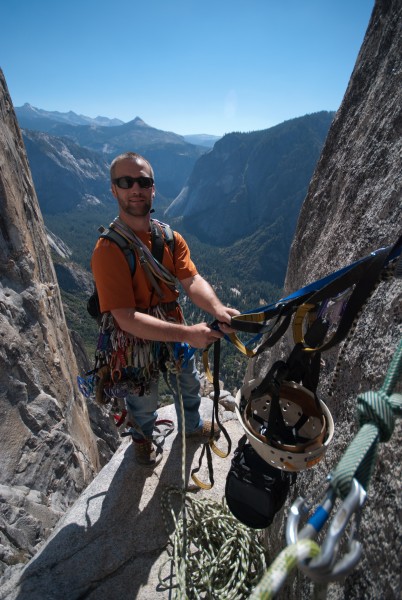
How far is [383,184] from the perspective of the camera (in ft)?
7.48

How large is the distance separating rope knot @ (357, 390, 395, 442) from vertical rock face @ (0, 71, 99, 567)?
4221mm

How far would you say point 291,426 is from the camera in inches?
76.5

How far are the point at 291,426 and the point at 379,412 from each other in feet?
3.26

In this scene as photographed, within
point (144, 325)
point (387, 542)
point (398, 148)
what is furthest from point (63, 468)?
point (398, 148)

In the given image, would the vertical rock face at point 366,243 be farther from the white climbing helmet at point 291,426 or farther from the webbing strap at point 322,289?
the webbing strap at point 322,289

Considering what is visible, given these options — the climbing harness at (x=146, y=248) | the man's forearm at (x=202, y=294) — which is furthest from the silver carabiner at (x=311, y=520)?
the climbing harness at (x=146, y=248)

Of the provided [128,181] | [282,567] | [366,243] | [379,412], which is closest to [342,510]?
[282,567]

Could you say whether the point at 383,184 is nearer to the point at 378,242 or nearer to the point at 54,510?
the point at 378,242

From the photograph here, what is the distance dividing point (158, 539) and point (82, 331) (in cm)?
7319

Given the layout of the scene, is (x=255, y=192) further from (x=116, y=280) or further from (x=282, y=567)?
(x=282, y=567)

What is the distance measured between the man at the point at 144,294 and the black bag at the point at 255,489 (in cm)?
77

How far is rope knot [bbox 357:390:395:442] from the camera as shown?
1012 mm

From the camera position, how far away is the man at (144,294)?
246cm

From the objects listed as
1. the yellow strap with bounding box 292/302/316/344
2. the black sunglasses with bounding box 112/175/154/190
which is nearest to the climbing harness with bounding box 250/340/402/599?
the yellow strap with bounding box 292/302/316/344
